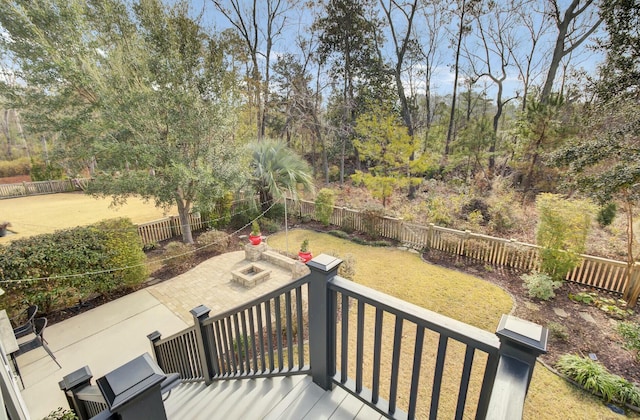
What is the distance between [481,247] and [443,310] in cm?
273

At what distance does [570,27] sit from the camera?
1177 cm

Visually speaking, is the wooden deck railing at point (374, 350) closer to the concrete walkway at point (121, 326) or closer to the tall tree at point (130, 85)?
the concrete walkway at point (121, 326)

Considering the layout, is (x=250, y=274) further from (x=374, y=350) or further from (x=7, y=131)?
(x=7, y=131)

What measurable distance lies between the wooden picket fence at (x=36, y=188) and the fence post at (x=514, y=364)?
66.4 feet

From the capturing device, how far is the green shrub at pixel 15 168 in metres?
17.9

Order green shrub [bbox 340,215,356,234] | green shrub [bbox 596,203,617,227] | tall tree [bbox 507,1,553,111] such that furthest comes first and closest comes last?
tall tree [bbox 507,1,553,111], green shrub [bbox 340,215,356,234], green shrub [bbox 596,203,617,227]

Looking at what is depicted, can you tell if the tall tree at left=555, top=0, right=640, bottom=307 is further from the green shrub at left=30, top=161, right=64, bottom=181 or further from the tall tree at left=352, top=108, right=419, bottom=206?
the green shrub at left=30, top=161, right=64, bottom=181

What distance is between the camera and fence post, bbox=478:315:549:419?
0.90m

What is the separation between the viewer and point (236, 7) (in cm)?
1251

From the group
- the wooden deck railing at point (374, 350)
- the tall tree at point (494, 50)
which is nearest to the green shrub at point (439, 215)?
the wooden deck railing at point (374, 350)

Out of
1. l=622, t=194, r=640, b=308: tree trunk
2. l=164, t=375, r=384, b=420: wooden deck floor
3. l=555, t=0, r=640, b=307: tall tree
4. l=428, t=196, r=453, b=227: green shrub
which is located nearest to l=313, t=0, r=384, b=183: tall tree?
l=428, t=196, r=453, b=227: green shrub

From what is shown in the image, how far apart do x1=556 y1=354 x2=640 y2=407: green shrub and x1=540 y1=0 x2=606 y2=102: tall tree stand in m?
11.4

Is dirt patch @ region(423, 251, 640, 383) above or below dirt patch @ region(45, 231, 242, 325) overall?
above

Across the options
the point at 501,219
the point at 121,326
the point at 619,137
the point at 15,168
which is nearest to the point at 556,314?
the point at 619,137
